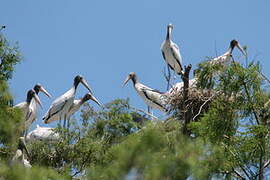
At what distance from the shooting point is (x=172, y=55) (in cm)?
1636

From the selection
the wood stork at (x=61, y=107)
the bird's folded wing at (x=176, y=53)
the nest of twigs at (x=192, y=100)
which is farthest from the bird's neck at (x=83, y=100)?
the nest of twigs at (x=192, y=100)

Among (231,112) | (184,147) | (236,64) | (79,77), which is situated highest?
(79,77)

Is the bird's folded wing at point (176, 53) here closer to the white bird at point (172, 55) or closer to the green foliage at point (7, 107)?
the white bird at point (172, 55)

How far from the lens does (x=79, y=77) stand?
18641 millimetres

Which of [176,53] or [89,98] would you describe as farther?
[89,98]

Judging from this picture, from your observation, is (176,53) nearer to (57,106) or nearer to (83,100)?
(83,100)

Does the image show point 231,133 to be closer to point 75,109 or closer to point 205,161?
point 205,161

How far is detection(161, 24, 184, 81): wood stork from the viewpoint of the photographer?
645 inches

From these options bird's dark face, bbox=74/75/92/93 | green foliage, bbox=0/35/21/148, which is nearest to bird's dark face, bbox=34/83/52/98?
bird's dark face, bbox=74/75/92/93

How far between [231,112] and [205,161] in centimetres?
340

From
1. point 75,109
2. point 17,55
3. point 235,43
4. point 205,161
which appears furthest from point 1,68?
point 235,43

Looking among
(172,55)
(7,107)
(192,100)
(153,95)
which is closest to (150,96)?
(153,95)

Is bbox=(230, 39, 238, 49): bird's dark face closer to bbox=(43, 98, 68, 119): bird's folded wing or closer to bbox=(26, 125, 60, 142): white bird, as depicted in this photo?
bbox=(43, 98, 68, 119): bird's folded wing

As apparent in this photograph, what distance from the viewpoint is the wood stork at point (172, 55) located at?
16.4 m
